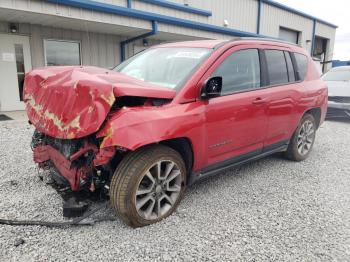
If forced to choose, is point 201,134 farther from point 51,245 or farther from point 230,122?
point 51,245

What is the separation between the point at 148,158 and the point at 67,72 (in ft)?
4.04

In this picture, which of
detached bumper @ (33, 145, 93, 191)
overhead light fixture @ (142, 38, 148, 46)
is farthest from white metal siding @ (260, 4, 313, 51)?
detached bumper @ (33, 145, 93, 191)

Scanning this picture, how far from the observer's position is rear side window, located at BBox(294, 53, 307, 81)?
15.4 ft

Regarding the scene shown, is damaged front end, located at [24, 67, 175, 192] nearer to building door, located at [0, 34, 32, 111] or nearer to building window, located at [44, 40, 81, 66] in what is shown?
building door, located at [0, 34, 32, 111]

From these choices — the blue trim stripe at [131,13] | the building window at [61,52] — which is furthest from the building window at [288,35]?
the building window at [61,52]

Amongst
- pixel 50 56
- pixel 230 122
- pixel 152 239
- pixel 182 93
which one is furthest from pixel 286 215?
pixel 50 56

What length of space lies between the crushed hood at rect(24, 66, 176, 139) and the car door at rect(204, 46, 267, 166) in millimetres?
623

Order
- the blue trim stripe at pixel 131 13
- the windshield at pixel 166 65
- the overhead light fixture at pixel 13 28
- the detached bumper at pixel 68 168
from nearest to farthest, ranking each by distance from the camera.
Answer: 1. the detached bumper at pixel 68 168
2. the windshield at pixel 166 65
3. the blue trim stripe at pixel 131 13
4. the overhead light fixture at pixel 13 28

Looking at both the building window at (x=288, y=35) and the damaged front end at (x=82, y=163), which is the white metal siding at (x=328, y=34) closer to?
the building window at (x=288, y=35)

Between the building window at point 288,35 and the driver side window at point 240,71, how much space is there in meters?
18.3

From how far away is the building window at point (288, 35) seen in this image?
20.3 m

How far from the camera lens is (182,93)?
116 inches

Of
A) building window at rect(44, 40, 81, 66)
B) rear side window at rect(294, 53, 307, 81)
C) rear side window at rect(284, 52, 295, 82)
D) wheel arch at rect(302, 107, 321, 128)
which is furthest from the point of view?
building window at rect(44, 40, 81, 66)

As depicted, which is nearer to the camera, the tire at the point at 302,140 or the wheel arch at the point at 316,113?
the tire at the point at 302,140
